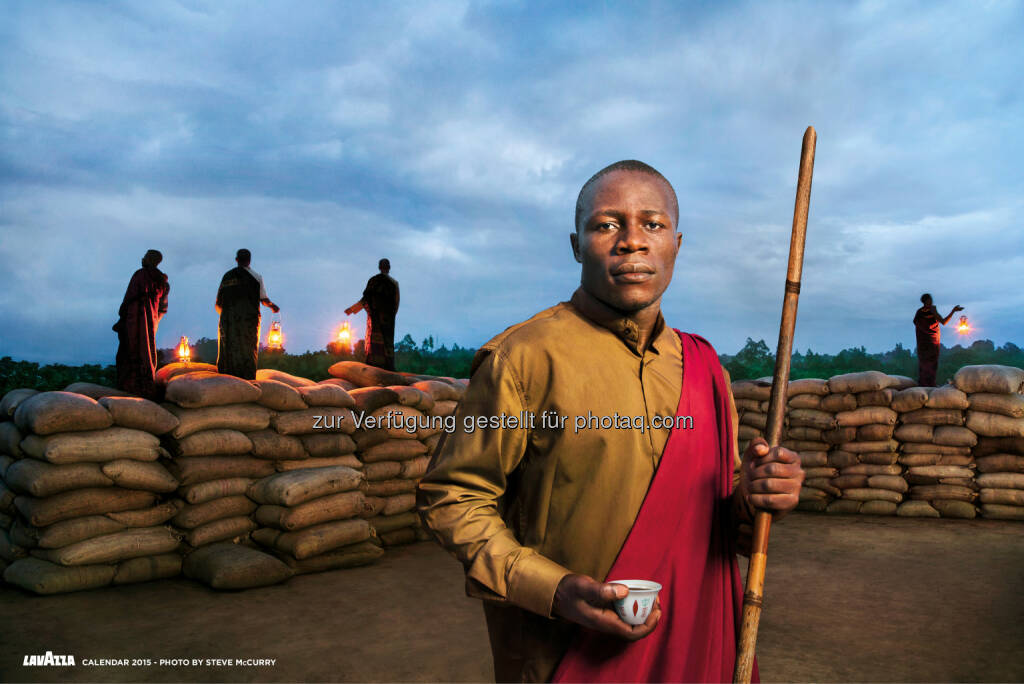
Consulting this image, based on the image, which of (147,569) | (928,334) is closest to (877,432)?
(928,334)

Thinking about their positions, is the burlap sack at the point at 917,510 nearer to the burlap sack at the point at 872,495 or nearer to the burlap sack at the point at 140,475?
the burlap sack at the point at 872,495

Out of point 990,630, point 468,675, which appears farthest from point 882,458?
point 468,675

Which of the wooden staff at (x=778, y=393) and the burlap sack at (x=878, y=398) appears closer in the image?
the wooden staff at (x=778, y=393)

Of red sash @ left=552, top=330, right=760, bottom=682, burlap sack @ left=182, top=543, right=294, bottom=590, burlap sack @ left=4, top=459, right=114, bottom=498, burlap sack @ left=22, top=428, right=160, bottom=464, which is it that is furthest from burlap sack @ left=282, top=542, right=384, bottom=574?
red sash @ left=552, top=330, right=760, bottom=682

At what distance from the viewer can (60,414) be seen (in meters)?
4.86

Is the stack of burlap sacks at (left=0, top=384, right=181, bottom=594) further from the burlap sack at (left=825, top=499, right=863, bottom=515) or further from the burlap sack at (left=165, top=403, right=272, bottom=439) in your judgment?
the burlap sack at (left=825, top=499, right=863, bottom=515)

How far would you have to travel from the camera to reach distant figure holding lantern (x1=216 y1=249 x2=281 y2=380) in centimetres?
711

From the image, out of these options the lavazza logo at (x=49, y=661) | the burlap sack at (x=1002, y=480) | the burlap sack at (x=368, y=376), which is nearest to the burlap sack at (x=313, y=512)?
the lavazza logo at (x=49, y=661)

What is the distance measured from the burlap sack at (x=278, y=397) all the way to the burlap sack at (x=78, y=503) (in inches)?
44.9

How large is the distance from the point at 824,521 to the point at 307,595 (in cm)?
541

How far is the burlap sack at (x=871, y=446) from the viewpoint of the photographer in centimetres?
769

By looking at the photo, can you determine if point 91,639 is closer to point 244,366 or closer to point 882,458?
point 244,366

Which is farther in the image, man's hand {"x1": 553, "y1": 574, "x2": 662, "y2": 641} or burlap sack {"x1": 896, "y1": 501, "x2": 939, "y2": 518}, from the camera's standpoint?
burlap sack {"x1": 896, "y1": 501, "x2": 939, "y2": 518}

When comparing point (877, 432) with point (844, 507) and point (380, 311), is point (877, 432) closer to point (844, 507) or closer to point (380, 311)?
point (844, 507)
